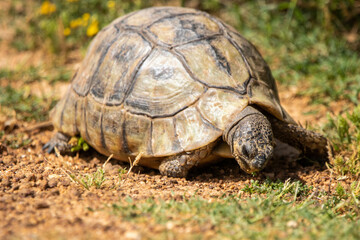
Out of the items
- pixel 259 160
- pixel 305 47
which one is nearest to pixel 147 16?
pixel 259 160

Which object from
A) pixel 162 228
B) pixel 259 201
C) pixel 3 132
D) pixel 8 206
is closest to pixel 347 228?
pixel 259 201

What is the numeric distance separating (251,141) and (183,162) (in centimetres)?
66

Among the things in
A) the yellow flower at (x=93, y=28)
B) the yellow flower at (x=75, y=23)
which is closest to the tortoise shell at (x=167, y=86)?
the yellow flower at (x=93, y=28)

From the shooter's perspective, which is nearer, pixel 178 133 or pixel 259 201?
pixel 259 201

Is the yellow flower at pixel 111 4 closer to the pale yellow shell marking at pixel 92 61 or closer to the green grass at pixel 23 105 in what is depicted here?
the green grass at pixel 23 105

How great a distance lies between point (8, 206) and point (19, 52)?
5.52 meters

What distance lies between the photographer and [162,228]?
8.21ft

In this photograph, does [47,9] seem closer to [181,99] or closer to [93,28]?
[93,28]

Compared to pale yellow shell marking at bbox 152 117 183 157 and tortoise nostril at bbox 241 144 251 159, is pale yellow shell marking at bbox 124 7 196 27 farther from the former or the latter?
tortoise nostril at bbox 241 144 251 159

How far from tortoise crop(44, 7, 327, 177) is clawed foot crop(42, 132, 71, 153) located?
1.09 feet

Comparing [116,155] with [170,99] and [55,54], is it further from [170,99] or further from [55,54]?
[55,54]

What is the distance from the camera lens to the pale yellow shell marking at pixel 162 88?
12.4ft

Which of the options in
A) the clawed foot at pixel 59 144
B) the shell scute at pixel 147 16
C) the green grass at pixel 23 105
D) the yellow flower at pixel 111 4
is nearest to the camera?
the shell scute at pixel 147 16

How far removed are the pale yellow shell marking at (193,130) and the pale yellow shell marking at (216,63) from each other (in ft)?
1.14
